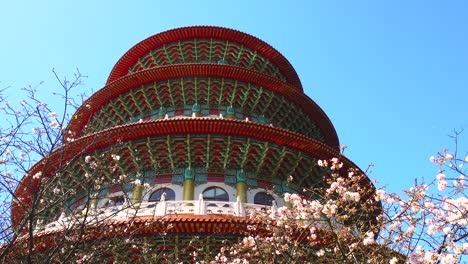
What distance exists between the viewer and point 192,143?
18.7 metres

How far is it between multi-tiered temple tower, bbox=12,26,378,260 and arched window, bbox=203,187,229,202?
0.12ft

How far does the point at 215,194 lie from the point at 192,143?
2.11 m

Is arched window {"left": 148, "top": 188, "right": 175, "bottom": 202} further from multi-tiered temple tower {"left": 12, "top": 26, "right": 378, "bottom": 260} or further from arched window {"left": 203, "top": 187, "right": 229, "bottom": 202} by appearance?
arched window {"left": 203, "top": 187, "right": 229, "bottom": 202}

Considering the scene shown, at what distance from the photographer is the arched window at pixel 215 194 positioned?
18.1 metres

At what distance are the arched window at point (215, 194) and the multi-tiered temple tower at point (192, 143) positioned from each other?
0.12ft

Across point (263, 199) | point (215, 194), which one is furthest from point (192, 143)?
point (263, 199)

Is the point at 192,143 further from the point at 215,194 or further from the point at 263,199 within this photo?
the point at 263,199

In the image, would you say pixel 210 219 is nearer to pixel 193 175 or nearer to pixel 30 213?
pixel 193 175

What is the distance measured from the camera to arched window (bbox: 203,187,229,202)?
18.1m

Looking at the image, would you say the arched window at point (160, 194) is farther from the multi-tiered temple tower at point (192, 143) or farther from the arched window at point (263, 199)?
the arched window at point (263, 199)

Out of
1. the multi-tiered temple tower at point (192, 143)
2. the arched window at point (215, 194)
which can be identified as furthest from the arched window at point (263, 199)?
the arched window at point (215, 194)

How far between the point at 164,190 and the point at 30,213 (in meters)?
11.8

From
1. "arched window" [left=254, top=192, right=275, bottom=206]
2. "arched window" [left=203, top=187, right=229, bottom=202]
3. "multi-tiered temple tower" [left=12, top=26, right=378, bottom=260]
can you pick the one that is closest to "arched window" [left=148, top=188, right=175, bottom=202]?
"multi-tiered temple tower" [left=12, top=26, right=378, bottom=260]

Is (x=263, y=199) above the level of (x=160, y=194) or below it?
below
